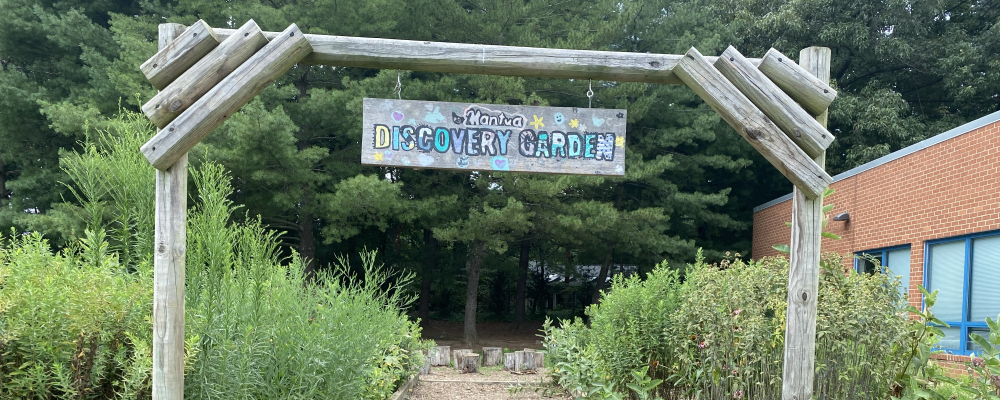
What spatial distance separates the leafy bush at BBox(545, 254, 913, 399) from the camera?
4.44 metres

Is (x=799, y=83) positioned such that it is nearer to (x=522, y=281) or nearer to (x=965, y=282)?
(x=965, y=282)

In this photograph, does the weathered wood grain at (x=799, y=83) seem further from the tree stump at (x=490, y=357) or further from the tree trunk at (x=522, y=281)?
the tree trunk at (x=522, y=281)

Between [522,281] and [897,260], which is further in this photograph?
[522,281]

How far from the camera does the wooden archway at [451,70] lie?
3.43m

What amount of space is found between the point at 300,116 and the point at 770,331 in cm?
1263

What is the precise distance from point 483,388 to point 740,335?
13.5 feet

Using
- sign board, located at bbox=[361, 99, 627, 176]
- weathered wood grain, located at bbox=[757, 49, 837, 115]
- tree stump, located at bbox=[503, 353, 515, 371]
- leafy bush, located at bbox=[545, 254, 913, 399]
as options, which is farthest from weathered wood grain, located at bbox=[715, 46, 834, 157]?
tree stump, located at bbox=[503, 353, 515, 371]

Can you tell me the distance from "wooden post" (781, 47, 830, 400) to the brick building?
406cm

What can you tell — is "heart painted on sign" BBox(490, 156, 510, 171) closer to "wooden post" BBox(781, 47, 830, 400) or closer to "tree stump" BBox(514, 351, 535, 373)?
"wooden post" BBox(781, 47, 830, 400)

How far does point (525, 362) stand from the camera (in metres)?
10.2

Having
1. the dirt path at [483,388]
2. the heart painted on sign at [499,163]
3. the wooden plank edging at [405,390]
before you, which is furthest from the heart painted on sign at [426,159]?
the dirt path at [483,388]

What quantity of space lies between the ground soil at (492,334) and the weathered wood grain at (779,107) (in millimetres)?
14419

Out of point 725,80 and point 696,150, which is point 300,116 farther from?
point 725,80

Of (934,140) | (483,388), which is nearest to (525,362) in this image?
(483,388)
